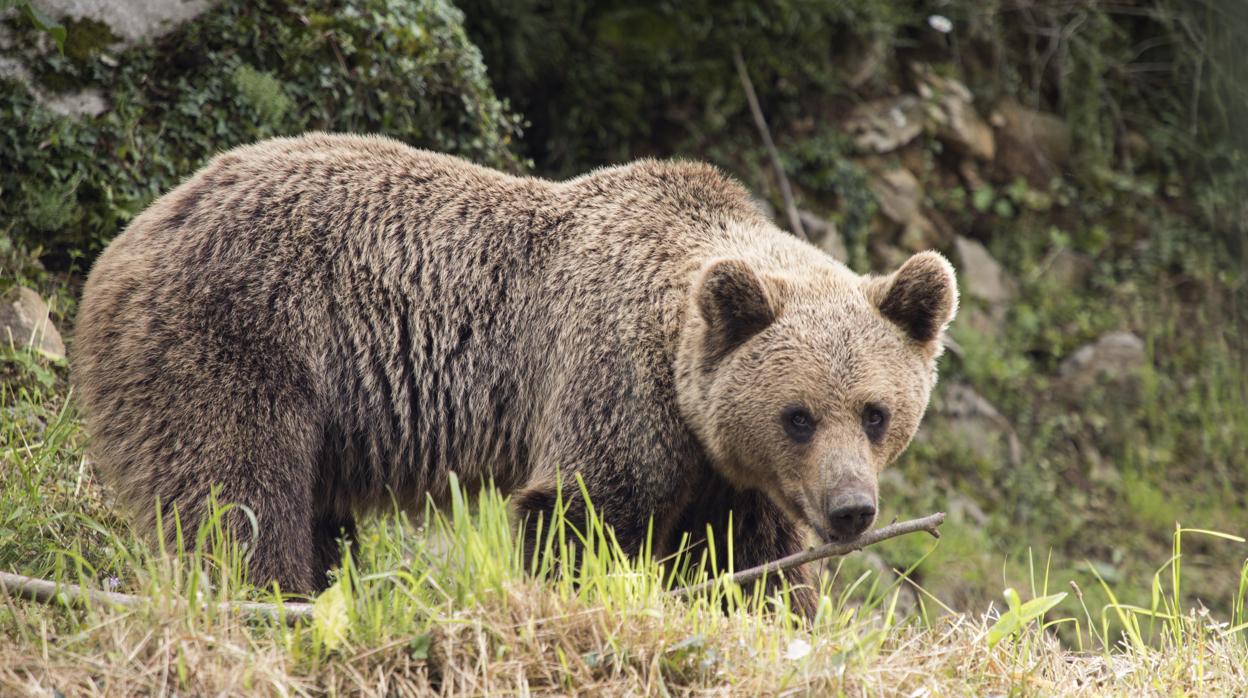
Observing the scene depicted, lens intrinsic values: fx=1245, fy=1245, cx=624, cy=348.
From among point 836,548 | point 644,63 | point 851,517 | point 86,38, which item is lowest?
point 836,548

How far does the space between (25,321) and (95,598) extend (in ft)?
9.33

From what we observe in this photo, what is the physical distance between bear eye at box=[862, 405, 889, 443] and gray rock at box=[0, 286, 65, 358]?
12.5 ft

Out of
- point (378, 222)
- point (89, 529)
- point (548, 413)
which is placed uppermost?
point (378, 222)

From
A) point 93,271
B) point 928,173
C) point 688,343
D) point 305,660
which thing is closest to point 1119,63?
point 928,173

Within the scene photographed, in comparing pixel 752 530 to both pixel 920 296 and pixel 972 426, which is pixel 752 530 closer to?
pixel 920 296

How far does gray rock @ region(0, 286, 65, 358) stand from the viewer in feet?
19.2

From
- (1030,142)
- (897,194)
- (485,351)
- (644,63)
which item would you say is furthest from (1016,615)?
(1030,142)

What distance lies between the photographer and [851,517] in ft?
13.8

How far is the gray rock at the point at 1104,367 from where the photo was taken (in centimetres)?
1080

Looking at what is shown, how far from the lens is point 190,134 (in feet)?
21.9

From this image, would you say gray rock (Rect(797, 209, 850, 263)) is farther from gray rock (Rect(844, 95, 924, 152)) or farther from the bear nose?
the bear nose

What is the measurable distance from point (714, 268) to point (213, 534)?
2083 millimetres

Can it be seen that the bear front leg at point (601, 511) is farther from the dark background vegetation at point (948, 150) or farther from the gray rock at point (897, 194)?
the gray rock at point (897, 194)

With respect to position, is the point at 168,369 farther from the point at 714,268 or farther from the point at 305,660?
the point at 714,268
